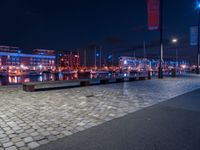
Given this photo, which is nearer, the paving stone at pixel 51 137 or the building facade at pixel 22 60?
the paving stone at pixel 51 137

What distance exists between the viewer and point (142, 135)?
4.17 metres

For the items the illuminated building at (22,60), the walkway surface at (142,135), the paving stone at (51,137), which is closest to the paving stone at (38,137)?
the paving stone at (51,137)

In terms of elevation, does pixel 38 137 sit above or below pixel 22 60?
below

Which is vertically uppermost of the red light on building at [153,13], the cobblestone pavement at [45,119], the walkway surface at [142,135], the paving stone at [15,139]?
the red light on building at [153,13]

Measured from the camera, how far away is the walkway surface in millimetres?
3641

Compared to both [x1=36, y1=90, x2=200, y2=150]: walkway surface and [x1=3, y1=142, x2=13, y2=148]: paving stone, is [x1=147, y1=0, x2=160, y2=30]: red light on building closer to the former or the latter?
[x1=36, y1=90, x2=200, y2=150]: walkway surface

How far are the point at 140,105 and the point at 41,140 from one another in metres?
4.29

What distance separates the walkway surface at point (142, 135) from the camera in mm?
3641

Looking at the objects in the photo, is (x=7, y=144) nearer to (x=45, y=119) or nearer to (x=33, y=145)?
(x=33, y=145)

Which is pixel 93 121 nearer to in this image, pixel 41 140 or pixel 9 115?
pixel 41 140

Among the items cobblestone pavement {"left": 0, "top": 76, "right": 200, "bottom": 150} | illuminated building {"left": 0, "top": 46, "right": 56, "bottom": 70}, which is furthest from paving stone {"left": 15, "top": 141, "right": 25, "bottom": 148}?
illuminated building {"left": 0, "top": 46, "right": 56, "bottom": 70}

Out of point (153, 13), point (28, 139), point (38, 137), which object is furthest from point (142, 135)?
point (153, 13)

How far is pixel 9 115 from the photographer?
18.7ft

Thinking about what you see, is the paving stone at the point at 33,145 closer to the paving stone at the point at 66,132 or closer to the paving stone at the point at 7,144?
the paving stone at the point at 7,144
